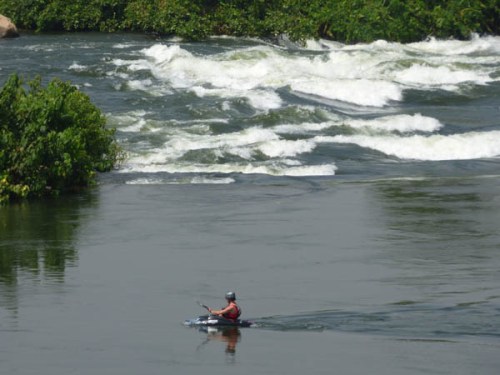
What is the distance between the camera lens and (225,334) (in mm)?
16438

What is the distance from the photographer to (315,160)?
3119cm

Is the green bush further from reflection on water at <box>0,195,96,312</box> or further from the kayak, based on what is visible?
the kayak

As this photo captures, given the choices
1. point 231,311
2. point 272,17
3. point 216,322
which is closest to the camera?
point 231,311

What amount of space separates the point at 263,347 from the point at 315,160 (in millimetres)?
15755

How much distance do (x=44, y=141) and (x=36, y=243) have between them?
458 centimetres

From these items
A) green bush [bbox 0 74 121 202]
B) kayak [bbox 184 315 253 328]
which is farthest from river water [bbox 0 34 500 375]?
green bush [bbox 0 74 121 202]

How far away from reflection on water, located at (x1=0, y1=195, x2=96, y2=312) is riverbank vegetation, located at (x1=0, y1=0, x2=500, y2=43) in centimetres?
2788

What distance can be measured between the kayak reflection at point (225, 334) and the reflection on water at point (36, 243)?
10.1ft

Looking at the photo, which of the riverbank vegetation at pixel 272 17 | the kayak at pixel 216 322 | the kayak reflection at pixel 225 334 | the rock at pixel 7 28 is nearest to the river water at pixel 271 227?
the kayak reflection at pixel 225 334

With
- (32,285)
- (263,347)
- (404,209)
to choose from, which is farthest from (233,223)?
(263,347)

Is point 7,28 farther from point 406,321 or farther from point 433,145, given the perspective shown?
point 406,321

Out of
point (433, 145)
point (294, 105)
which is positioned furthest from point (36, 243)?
point (294, 105)

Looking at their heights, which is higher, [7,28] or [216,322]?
[7,28]

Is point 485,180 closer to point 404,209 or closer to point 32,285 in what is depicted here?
point 404,209
